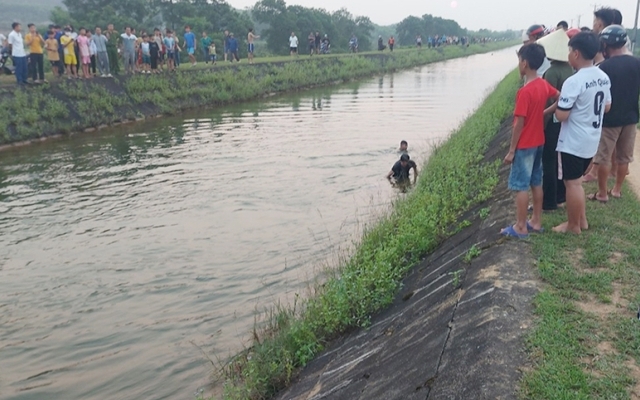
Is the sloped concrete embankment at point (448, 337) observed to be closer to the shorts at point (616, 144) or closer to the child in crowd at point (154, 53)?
the shorts at point (616, 144)

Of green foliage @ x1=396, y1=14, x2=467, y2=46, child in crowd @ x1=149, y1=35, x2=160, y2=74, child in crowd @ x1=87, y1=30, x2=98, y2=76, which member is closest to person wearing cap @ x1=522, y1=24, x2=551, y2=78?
child in crowd @ x1=87, y1=30, x2=98, y2=76

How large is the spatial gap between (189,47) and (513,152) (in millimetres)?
27203

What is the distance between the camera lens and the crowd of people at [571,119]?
5625 mm

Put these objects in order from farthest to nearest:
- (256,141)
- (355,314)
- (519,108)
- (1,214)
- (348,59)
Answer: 1. (348,59)
2. (256,141)
3. (1,214)
4. (355,314)
5. (519,108)

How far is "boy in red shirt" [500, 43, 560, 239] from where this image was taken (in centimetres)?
566

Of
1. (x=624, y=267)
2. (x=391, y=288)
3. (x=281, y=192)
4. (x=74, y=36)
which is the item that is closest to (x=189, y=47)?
(x=74, y=36)

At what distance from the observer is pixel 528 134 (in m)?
5.83

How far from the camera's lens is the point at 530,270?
5.38 m

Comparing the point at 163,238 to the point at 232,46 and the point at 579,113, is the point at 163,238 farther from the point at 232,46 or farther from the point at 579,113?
the point at 232,46

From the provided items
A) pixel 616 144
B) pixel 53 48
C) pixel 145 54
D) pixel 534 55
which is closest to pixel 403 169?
pixel 616 144

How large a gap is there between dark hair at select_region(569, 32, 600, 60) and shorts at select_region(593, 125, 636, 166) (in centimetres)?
193

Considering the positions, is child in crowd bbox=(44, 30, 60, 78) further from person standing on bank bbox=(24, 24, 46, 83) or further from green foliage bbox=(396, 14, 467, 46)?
green foliage bbox=(396, 14, 467, 46)

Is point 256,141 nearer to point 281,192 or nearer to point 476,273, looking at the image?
point 281,192

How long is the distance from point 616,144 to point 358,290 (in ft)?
13.3
